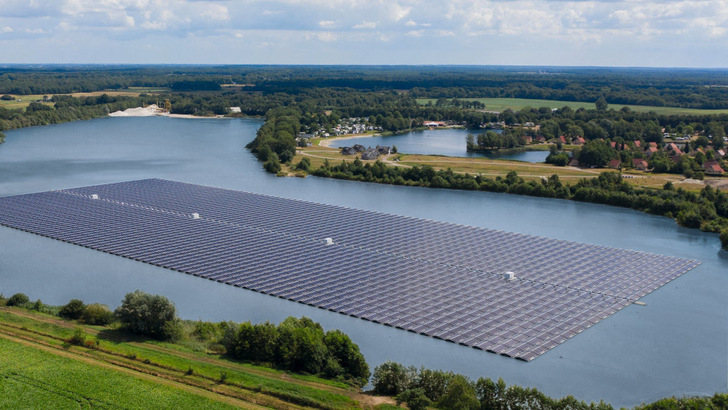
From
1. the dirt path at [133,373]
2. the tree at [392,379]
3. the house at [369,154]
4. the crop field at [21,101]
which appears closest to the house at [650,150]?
the house at [369,154]

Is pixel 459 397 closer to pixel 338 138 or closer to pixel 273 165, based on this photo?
pixel 273 165

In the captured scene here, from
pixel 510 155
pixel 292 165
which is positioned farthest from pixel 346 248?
pixel 510 155

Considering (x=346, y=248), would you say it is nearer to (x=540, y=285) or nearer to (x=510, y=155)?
(x=540, y=285)

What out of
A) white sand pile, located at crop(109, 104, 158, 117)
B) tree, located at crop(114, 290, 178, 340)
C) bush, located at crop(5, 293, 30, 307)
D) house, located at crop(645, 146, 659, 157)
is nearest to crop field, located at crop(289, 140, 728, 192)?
house, located at crop(645, 146, 659, 157)

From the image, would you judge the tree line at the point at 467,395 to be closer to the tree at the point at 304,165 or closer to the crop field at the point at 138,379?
the crop field at the point at 138,379

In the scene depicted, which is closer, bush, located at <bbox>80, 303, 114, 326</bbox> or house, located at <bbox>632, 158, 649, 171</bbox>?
bush, located at <bbox>80, 303, 114, 326</bbox>

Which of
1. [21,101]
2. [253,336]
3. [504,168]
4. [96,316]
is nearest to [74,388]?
[96,316]

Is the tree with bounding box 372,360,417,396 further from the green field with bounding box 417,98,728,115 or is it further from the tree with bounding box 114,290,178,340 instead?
the green field with bounding box 417,98,728,115
